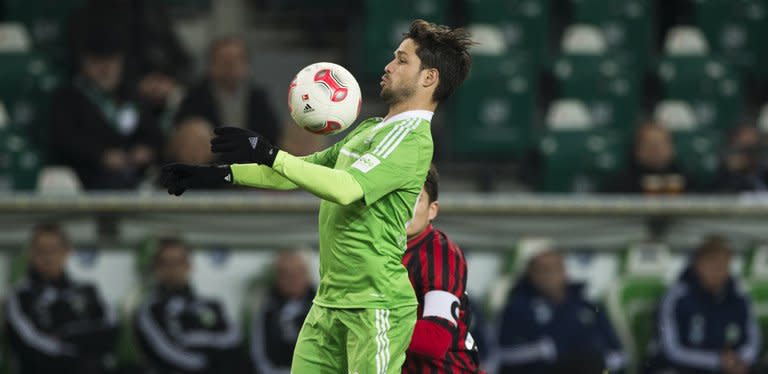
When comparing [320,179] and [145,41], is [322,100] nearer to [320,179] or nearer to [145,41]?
[320,179]

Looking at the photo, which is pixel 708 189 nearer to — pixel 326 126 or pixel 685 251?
pixel 685 251

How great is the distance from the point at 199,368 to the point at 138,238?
102 centimetres

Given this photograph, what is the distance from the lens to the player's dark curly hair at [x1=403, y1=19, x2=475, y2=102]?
446cm

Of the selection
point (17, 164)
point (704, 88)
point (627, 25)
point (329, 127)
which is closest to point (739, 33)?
point (704, 88)

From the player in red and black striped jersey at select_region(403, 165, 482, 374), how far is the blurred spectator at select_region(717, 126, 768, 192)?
4485 mm

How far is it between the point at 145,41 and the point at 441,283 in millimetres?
5029

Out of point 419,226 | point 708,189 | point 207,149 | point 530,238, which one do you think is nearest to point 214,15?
point 207,149

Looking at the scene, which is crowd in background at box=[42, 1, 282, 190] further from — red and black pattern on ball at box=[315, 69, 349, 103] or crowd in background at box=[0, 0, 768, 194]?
red and black pattern on ball at box=[315, 69, 349, 103]

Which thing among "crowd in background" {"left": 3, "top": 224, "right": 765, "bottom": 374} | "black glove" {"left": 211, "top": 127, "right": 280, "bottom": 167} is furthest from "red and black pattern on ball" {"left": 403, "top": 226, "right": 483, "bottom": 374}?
"crowd in background" {"left": 3, "top": 224, "right": 765, "bottom": 374}

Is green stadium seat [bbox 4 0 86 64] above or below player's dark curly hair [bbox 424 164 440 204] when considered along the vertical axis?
above

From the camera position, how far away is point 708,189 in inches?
362

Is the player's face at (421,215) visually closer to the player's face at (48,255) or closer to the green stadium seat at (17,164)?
the player's face at (48,255)

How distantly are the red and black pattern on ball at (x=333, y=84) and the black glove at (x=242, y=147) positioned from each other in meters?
0.40

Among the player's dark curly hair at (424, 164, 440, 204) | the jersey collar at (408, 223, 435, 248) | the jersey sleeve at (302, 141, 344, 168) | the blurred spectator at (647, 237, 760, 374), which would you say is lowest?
the blurred spectator at (647, 237, 760, 374)
